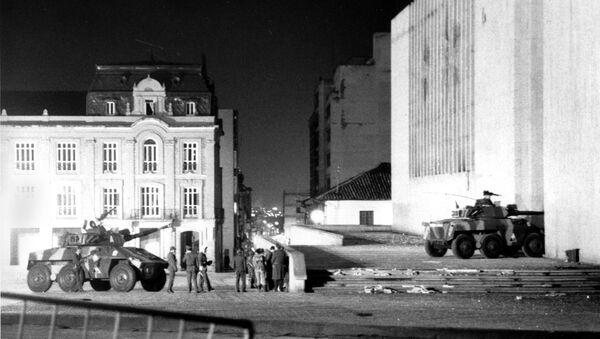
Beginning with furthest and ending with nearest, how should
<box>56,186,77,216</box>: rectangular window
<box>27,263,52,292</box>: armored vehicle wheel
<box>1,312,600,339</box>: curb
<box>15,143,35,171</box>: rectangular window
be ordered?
<box>15,143,35,171</box>: rectangular window → <box>56,186,77,216</box>: rectangular window → <box>27,263,52,292</box>: armored vehicle wheel → <box>1,312,600,339</box>: curb

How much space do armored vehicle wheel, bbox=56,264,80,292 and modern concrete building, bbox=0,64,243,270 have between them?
34.3 meters

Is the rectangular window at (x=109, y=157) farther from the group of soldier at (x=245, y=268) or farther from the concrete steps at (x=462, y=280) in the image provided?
the concrete steps at (x=462, y=280)

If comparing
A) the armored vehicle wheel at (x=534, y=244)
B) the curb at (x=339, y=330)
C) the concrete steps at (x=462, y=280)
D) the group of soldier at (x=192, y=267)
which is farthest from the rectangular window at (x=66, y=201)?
the curb at (x=339, y=330)

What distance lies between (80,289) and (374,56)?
199ft

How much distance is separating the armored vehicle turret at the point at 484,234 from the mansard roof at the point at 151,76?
3461 cm

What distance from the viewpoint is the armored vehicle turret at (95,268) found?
952 inches

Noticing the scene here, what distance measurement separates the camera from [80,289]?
24.4m

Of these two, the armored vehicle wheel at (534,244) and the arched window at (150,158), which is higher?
the arched window at (150,158)

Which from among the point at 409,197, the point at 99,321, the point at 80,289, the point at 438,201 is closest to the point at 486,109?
the point at 438,201

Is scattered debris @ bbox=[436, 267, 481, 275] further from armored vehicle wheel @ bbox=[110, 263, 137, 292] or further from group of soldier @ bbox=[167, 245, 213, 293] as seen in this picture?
armored vehicle wheel @ bbox=[110, 263, 137, 292]

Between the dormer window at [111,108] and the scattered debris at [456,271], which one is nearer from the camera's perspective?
the scattered debris at [456,271]

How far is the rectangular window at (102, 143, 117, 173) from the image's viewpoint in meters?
59.9

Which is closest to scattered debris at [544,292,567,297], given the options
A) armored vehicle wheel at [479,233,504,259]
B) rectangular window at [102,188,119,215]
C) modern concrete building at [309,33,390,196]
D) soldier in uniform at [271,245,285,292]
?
soldier in uniform at [271,245,285,292]

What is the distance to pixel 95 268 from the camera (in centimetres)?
2445
